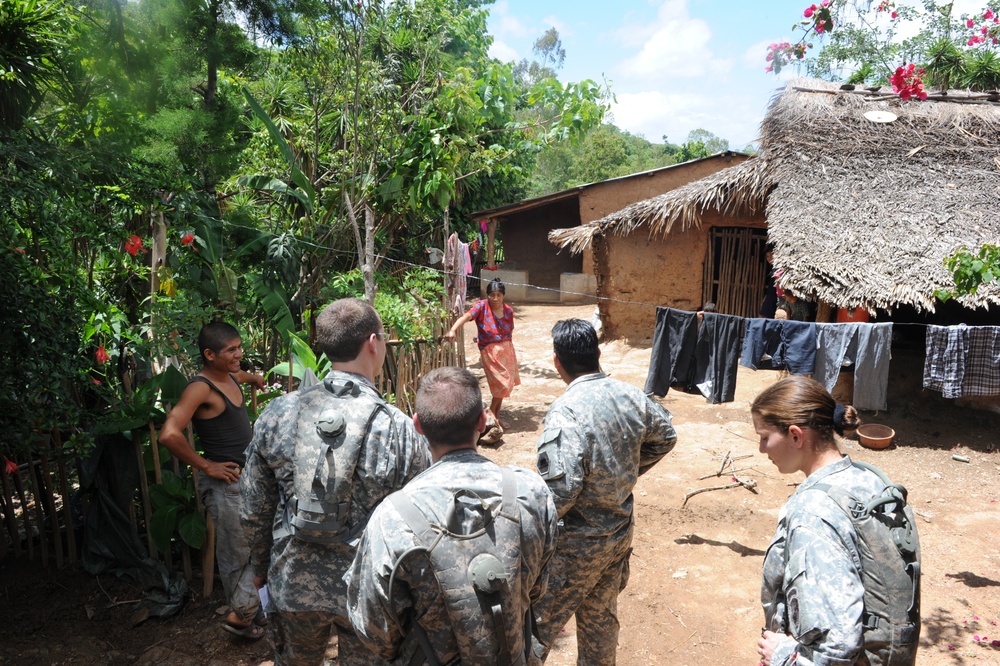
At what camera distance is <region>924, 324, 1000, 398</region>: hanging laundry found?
254 inches

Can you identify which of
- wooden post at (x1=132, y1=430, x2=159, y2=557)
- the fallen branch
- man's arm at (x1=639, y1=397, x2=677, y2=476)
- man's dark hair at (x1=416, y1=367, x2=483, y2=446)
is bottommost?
the fallen branch

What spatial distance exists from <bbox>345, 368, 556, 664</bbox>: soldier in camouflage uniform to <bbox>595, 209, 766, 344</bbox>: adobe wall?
9.41m

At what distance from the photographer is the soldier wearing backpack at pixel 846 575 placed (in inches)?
67.9

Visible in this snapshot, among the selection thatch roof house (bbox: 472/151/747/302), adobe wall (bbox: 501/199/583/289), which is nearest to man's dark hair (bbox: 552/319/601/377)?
thatch roof house (bbox: 472/151/747/302)

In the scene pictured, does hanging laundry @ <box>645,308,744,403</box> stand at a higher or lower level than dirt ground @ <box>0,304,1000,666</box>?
higher

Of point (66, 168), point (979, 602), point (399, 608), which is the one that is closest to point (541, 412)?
point (979, 602)

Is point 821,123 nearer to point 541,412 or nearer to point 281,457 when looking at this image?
point 541,412

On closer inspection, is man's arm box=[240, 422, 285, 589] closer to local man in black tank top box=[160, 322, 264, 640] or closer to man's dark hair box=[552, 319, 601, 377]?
local man in black tank top box=[160, 322, 264, 640]

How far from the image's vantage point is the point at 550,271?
1808cm

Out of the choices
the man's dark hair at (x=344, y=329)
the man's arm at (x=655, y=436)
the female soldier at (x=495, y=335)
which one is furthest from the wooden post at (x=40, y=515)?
the female soldier at (x=495, y=335)

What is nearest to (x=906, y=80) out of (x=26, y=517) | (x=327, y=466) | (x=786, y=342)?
(x=786, y=342)

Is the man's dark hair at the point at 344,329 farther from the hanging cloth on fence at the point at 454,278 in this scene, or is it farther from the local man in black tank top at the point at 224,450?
the hanging cloth on fence at the point at 454,278

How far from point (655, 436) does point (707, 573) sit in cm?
225

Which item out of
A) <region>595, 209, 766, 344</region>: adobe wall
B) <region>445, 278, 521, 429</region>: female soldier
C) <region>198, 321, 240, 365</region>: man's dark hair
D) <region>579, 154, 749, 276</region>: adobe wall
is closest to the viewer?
<region>198, 321, 240, 365</region>: man's dark hair
